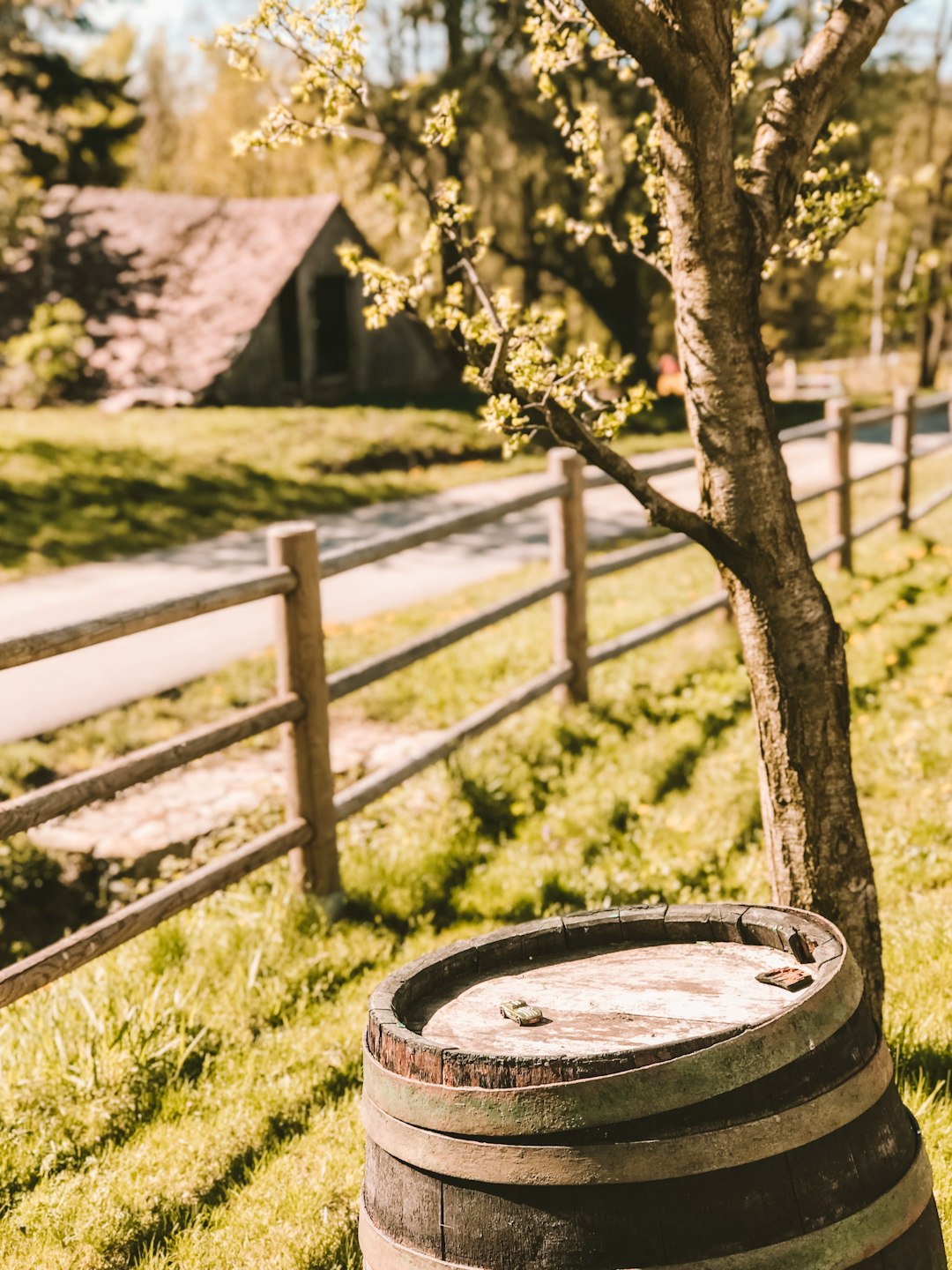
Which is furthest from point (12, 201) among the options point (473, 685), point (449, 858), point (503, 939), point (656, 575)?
point (503, 939)

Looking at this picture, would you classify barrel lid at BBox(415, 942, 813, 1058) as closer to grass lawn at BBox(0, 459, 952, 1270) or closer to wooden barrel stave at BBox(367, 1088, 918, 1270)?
wooden barrel stave at BBox(367, 1088, 918, 1270)

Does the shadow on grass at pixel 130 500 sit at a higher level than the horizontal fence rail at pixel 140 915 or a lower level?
higher

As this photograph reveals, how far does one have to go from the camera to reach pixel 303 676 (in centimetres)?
433

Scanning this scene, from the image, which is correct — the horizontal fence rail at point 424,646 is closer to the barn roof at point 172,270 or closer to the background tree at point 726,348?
the background tree at point 726,348

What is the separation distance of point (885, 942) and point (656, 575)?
267 inches

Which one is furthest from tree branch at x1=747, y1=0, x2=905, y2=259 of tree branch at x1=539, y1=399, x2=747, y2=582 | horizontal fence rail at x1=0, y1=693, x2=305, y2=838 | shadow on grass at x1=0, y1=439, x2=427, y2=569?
shadow on grass at x1=0, y1=439, x2=427, y2=569

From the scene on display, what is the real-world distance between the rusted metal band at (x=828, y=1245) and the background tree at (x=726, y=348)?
998 millimetres

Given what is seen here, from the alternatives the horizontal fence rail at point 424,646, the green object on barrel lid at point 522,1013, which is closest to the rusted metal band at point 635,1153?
the green object on barrel lid at point 522,1013

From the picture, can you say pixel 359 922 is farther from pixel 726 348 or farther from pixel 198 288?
pixel 198 288

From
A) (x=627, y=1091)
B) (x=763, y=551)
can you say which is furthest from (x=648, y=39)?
(x=627, y=1091)

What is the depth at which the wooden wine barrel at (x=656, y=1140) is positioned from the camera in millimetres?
1705

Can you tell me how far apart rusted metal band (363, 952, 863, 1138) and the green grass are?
951 centimetres

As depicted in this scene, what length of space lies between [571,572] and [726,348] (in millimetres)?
3844

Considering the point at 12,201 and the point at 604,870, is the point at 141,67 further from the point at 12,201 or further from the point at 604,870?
the point at 604,870
